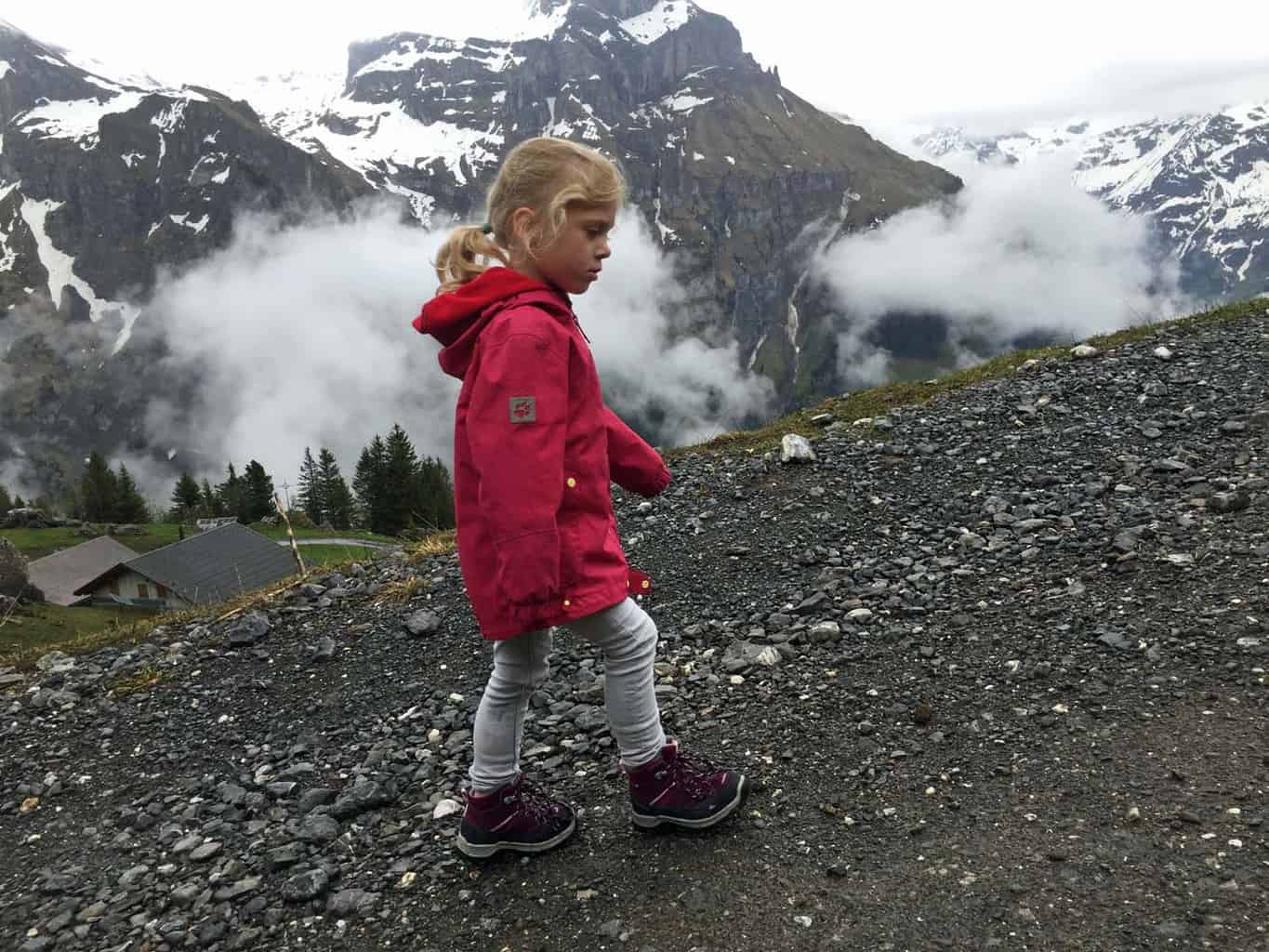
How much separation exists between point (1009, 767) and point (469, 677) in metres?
4.70

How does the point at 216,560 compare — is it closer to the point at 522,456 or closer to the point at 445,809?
the point at 445,809

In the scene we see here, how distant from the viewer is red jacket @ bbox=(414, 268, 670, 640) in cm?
403

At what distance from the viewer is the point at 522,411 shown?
4.11m

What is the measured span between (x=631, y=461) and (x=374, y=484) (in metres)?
94.3

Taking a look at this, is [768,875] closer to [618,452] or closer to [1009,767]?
[1009,767]

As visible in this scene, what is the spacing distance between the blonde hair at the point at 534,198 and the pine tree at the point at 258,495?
413 ft

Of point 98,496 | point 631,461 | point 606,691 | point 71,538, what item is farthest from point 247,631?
point 98,496

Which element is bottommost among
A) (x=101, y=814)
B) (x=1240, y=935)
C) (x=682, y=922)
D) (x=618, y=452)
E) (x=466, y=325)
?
(x=101, y=814)

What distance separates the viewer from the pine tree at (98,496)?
126m

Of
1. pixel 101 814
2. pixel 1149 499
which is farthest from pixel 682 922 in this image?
pixel 1149 499

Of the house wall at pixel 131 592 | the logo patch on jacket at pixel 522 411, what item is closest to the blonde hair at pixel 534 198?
the logo patch on jacket at pixel 522 411

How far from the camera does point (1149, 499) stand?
7953mm

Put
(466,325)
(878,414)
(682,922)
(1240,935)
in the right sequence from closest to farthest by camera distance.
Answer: (1240,935)
(682,922)
(466,325)
(878,414)

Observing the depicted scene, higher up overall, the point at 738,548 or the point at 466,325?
the point at 466,325
